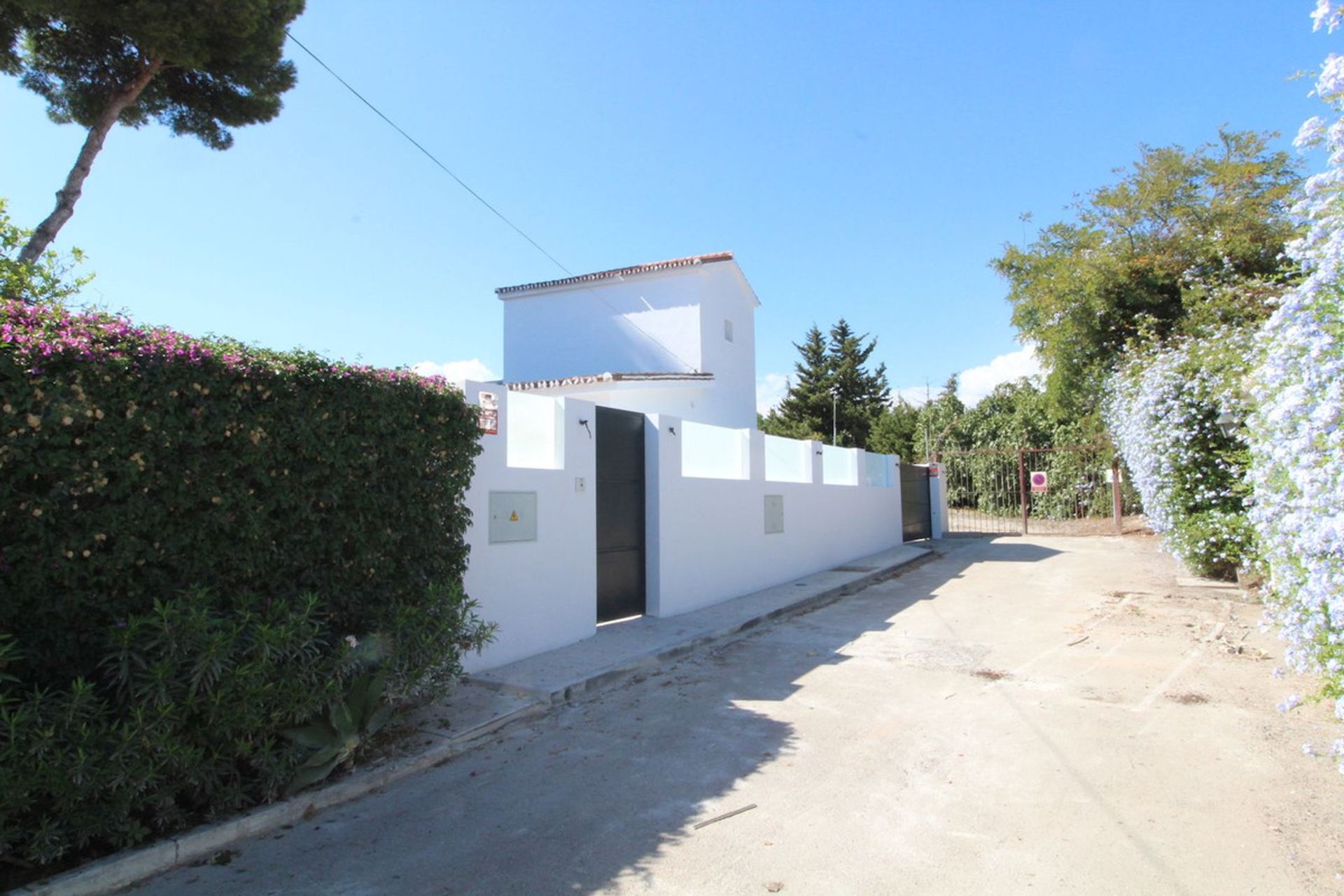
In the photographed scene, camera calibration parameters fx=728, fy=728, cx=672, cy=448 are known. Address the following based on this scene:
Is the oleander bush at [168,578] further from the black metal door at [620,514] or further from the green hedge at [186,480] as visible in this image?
the black metal door at [620,514]

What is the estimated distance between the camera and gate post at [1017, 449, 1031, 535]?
20.3 metres

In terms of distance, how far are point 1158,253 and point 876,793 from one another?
1691 centimetres

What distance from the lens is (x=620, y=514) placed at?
331 inches

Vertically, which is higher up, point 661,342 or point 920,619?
point 661,342

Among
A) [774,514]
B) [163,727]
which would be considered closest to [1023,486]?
[774,514]

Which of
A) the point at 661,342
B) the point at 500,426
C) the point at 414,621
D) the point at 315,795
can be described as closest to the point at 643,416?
the point at 500,426

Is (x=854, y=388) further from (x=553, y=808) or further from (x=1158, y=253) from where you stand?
(x=553, y=808)

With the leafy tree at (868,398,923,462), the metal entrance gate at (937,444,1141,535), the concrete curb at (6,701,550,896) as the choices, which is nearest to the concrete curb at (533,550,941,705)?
the concrete curb at (6,701,550,896)

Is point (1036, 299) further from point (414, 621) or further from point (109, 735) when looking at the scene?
point (109, 735)

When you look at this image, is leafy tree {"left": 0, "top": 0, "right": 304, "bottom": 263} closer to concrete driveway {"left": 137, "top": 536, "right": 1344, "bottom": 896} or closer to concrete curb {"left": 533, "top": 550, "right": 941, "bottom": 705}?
concrete curb {"left": 533, "top": 550, "right": 941, "bottom": 705}

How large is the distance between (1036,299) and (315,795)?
1877 cm

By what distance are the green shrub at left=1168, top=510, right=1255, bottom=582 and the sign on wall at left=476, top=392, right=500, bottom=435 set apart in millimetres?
8419

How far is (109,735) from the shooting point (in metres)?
3.15

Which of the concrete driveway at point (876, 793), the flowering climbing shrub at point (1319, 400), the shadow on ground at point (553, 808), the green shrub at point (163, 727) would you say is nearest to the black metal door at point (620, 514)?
the concrete driveway at point (876, 793)
